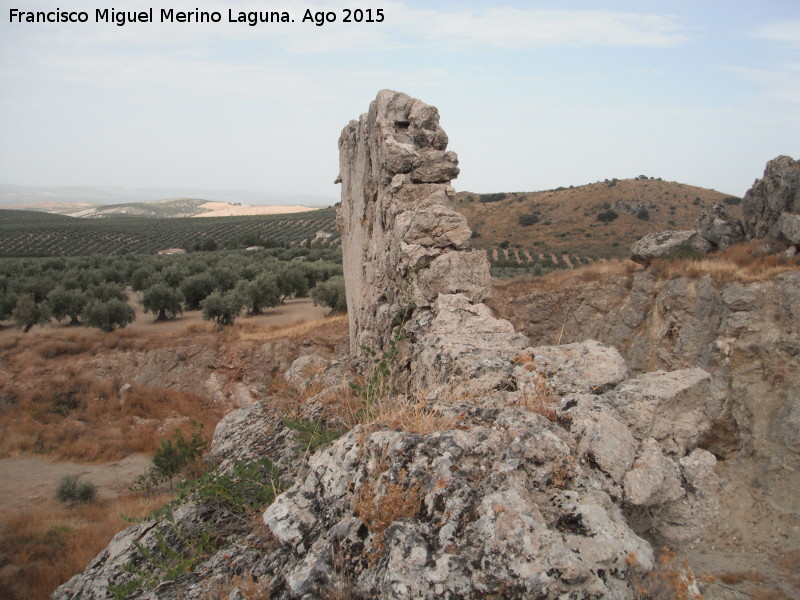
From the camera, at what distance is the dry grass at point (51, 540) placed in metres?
6.88

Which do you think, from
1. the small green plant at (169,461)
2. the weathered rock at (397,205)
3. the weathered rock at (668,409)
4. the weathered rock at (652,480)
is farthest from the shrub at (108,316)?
the weathered rock at (652,480)

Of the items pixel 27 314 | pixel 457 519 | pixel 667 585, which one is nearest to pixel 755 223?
pixel 667 585

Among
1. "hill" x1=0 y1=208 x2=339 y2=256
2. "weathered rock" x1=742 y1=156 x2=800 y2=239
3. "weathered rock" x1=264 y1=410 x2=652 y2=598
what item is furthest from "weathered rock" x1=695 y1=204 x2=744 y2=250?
"hill" x1=0 y1=208 x2=339 y2=256

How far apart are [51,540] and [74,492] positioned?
2.20m

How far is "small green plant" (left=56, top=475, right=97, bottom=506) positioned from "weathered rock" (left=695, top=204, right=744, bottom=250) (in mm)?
16556

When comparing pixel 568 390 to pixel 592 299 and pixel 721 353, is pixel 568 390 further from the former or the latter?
pixel 592 299

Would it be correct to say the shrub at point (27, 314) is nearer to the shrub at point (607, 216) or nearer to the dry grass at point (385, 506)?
the dry grass at point (385, 506)

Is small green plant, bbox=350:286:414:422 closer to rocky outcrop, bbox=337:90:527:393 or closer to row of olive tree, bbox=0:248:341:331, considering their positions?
rocky outcrop, bbox=337:90:527:393

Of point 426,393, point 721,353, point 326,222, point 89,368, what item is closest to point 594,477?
point 426,393

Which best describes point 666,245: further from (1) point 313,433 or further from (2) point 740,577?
(1) point 313,433

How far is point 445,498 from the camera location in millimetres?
2402

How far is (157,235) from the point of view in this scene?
5931 cm

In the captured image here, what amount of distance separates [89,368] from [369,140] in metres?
13.3

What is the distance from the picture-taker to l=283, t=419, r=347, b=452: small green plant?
3.66 metres
